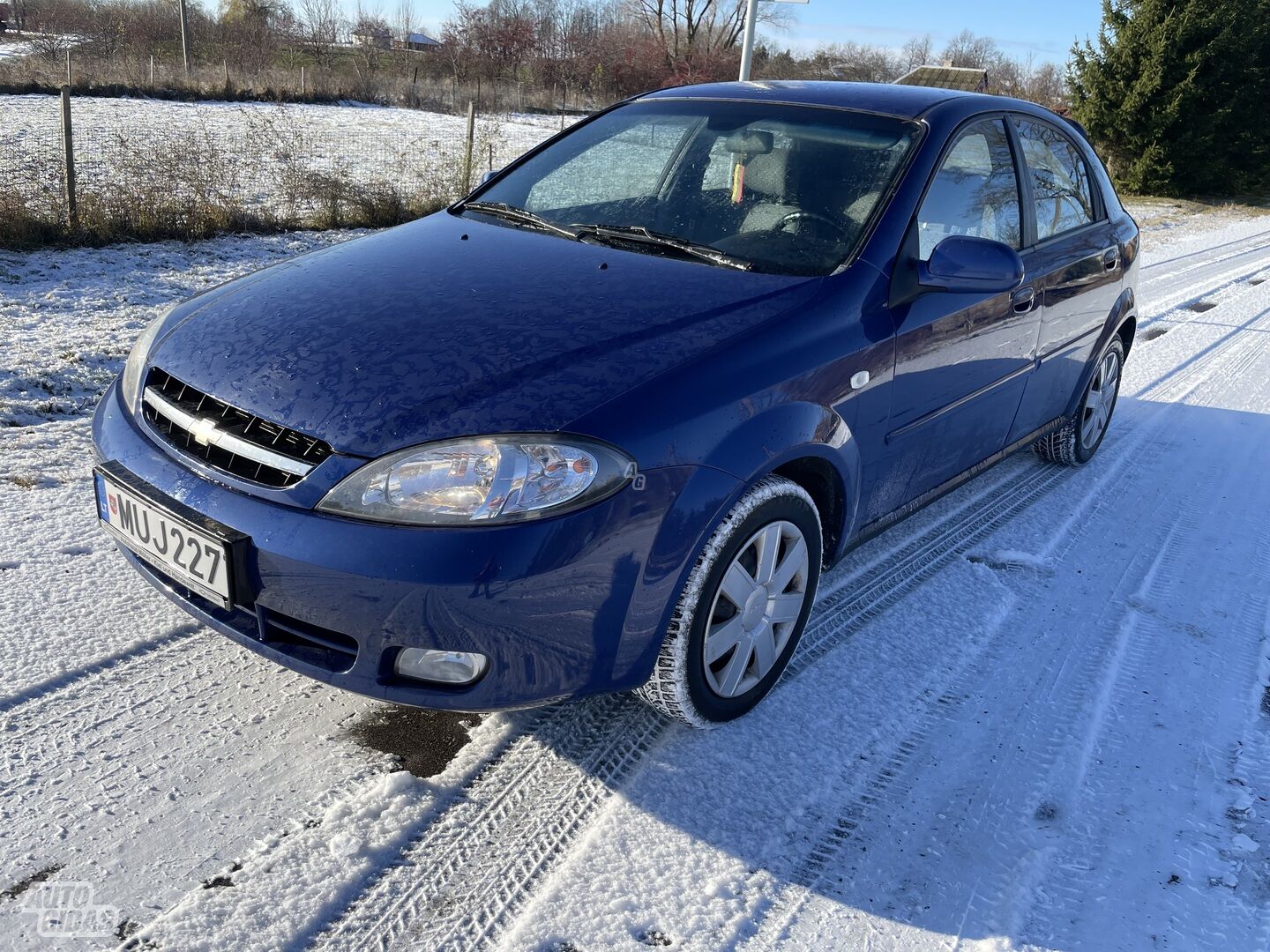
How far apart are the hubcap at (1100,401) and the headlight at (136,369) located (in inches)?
157

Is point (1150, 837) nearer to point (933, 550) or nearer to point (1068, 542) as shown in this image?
point (933, 550)

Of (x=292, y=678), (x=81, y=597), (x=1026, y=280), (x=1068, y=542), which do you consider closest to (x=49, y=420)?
(x=81, y=597)

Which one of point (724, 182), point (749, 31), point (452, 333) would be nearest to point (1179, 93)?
point (749, 31)

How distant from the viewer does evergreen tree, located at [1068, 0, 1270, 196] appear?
19031 millimetres

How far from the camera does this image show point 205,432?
2.22 meters

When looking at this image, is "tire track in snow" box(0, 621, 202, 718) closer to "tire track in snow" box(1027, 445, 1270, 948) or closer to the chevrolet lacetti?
the chevrolet lacetti

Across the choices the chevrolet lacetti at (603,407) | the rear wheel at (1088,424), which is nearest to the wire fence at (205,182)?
the chevrolet lacetti at (603,407)

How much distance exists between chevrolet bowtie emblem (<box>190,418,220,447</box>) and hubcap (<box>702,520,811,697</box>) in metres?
1.24

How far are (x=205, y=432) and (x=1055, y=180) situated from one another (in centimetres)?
347

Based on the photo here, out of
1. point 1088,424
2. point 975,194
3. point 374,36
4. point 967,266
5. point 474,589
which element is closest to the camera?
point 474,589

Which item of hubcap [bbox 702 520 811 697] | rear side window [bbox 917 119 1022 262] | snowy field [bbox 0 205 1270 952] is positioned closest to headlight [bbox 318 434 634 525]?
hubcap [bbox 702 520 811 697]

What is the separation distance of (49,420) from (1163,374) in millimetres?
6586

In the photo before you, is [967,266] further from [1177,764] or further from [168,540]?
[168,540]

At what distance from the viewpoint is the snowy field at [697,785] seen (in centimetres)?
195
